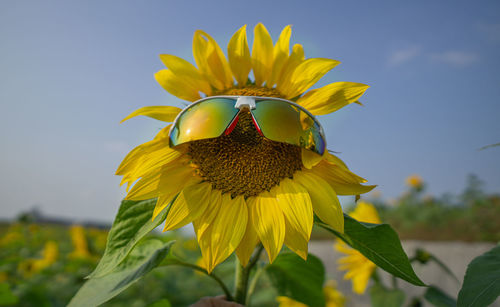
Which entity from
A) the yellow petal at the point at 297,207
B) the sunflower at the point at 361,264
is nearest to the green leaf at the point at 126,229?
the yellow petal at the point at 297,207

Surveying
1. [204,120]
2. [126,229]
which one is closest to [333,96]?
[204,120]

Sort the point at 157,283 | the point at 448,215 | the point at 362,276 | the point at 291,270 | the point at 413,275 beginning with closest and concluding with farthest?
the point at 413,275, the point at 291,270, the point at 362,276, the point at 157,283, the point at 448,215

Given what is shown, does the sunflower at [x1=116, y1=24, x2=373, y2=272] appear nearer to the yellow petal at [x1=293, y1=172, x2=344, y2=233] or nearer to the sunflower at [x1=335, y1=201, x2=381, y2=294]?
the yellow petal at [x1=293, y1=172, x2=344, y2=233]

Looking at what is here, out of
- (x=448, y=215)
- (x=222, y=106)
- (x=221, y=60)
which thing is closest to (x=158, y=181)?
(x=222, y=106)

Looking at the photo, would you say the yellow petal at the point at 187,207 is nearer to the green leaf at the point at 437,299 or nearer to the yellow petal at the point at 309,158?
the yellow petal at the point at 309,158

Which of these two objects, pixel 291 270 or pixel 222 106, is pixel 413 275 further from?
pixel 222 106

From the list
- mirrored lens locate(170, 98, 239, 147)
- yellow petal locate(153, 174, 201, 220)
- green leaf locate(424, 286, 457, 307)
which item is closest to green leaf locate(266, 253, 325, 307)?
green leaf locate(424, 286, 457, 307)

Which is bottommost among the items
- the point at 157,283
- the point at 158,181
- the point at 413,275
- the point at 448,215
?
the point at 448,215
